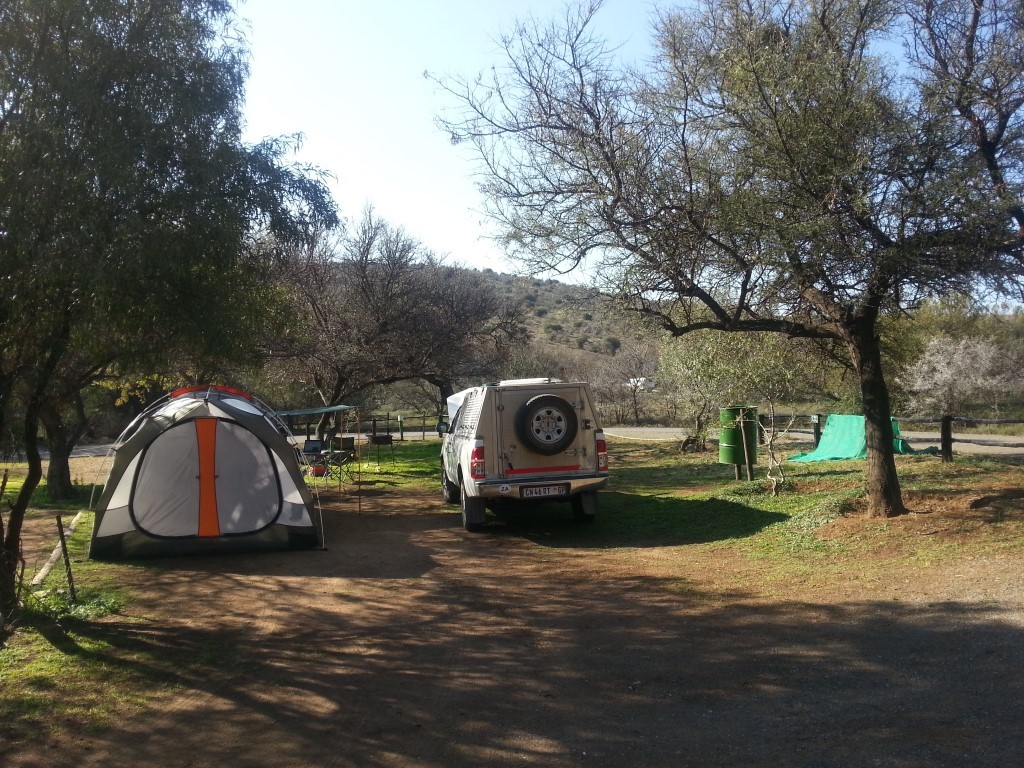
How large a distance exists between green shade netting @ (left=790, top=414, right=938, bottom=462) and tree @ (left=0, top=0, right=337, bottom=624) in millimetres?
13460

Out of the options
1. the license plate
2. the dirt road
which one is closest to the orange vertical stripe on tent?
the dirt road

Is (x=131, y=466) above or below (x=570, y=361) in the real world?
below

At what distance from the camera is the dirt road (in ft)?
14.3

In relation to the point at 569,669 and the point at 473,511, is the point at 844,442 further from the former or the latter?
the point at 569,669

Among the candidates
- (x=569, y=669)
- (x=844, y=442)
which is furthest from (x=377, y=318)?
(x=569, y=669)

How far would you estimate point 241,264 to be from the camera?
780cm

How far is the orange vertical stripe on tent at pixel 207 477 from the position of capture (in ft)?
34.7

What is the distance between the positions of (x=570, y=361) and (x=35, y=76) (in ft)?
130

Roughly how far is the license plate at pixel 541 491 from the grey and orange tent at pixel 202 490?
9.32ft

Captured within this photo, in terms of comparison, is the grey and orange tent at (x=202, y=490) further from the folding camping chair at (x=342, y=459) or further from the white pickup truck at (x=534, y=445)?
the folding camping chair at (x=342, y=459)

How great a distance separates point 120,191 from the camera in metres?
6.58

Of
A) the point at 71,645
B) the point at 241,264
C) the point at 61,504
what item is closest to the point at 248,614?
the point at 71,645

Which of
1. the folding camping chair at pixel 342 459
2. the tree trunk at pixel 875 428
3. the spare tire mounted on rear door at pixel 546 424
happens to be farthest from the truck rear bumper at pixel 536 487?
the folding camping chair at pixel 342 459

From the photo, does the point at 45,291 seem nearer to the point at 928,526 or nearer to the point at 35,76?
the point at 35,76
